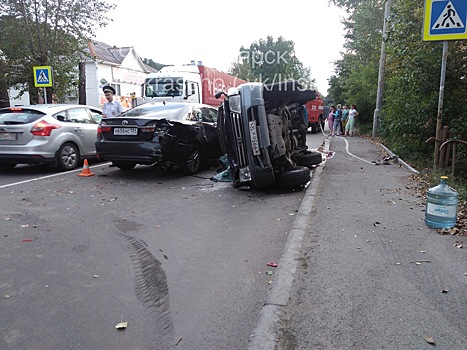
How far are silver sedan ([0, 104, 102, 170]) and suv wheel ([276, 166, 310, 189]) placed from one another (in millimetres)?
5107

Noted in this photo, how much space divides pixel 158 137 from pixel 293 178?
2.79 meters

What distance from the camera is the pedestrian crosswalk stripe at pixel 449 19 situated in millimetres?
6707

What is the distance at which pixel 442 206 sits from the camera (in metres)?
4.77

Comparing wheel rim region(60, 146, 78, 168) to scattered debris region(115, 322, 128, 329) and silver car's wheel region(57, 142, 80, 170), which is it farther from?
scattered debris region(115, 322, 128, 329)

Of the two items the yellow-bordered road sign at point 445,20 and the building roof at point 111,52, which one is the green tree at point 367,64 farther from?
the building roof at point 111,52

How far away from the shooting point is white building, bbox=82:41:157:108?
39500 millimetres

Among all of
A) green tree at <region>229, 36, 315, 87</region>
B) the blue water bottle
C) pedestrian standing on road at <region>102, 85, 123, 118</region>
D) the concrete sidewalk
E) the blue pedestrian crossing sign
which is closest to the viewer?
the concrete sidewalk

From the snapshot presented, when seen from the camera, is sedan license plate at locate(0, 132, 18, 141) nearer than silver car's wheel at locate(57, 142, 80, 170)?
Yes

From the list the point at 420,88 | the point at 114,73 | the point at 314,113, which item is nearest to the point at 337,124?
the point at 314,113

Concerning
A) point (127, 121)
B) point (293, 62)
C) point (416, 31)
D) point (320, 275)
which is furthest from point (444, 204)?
point (293, 62)

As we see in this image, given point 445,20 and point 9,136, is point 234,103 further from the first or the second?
point 9,136

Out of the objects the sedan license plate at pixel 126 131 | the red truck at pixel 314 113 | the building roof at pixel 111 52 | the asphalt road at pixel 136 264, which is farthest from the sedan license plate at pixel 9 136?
the building roof at pixel 111 52

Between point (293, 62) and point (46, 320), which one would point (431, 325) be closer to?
point (46, 320)

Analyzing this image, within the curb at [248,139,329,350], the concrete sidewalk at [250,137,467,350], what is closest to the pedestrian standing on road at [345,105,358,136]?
the concrete sidewalk at [250,137,467,350]
